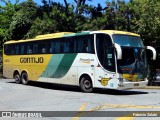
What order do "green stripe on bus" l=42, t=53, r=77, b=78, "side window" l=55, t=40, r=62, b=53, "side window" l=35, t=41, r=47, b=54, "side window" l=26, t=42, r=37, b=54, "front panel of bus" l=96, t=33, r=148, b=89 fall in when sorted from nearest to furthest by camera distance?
"front panel of bus" l=96, t=33, r=148, b=89 < "green stripe on bus" l=42, t=53, r=77, b=78 < "side window" l=55, t=40, r=62, b=53 < "side window" l=35, t=41, r=47, b=54 < "side window" l=26, t=42, r=37, b=54

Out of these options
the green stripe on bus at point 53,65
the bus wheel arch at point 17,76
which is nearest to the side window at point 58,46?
the green stripe on bus at point 53,65

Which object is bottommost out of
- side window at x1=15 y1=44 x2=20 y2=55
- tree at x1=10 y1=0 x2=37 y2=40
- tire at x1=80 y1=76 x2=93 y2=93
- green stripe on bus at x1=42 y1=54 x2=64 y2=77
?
tire at x1=80 y1=76 x2=93 y2=93

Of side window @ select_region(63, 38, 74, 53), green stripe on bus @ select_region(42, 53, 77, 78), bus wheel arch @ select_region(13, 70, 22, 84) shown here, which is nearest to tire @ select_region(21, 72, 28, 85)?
bus wheel arch @ select_region(13, 70, 22, 84)

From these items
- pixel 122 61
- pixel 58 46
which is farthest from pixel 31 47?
pixel 122 61

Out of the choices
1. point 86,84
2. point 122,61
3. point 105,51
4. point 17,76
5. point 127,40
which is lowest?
point 86,84

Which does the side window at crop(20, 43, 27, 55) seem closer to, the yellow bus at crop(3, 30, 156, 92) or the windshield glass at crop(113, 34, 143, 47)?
the yellow bus at crop(3, 30, 156, 92)

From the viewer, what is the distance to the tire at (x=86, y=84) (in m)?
20.2

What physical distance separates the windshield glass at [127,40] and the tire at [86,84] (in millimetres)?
2758

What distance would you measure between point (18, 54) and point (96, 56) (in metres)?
8.79

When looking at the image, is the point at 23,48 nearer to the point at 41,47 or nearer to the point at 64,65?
the point at 41,47

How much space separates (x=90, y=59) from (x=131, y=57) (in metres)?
2.21

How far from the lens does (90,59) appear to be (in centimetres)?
1997

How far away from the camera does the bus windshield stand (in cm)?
1877

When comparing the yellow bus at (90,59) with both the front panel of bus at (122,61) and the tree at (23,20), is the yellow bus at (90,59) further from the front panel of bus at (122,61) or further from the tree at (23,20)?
the tree at (23,20)
